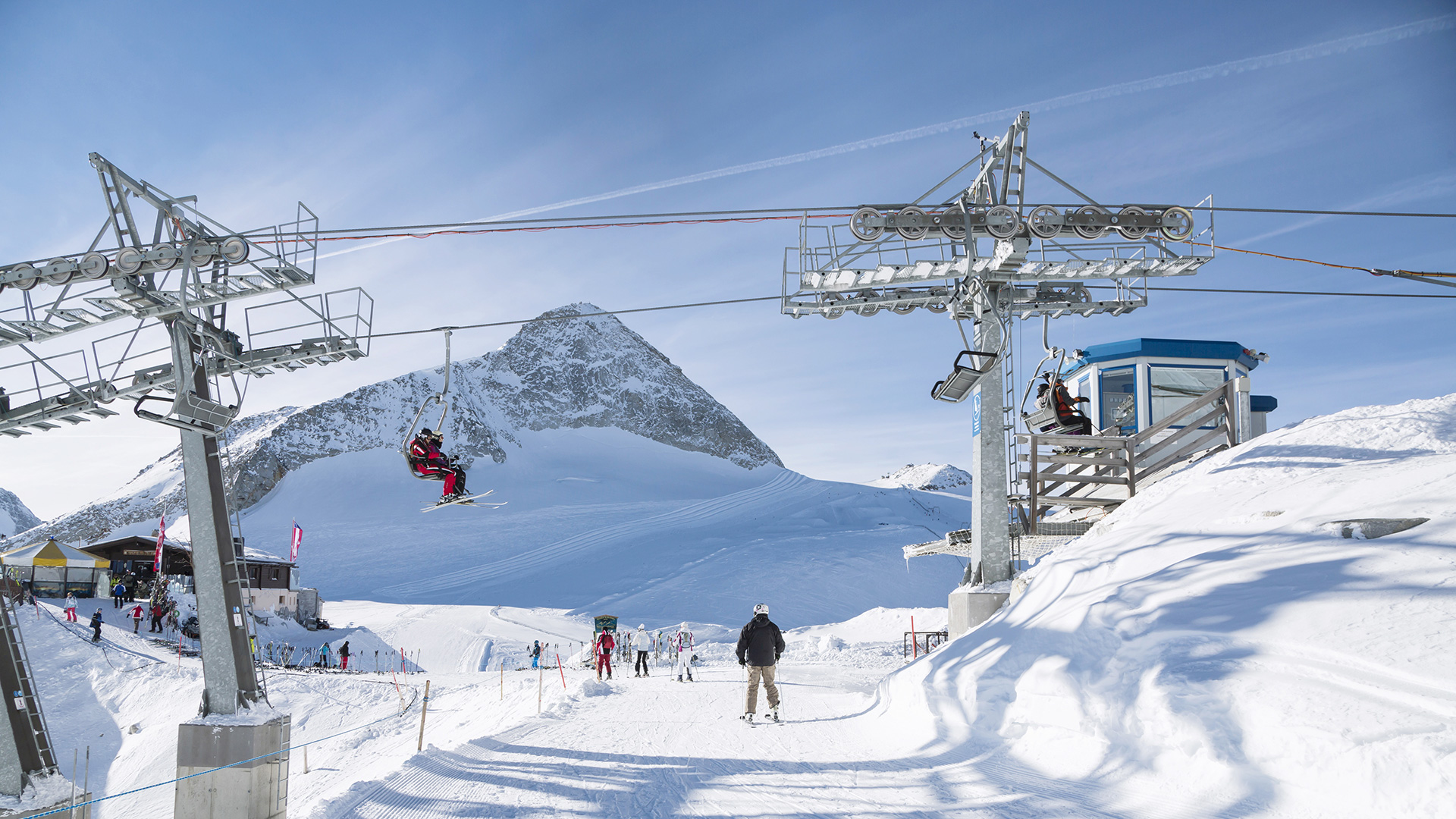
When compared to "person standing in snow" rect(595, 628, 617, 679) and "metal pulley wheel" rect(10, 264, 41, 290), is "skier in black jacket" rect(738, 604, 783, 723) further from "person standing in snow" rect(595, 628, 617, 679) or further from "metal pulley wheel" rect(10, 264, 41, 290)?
"person standing in snow" rect(595, 628, 617, 679)

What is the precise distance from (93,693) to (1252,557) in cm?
2505

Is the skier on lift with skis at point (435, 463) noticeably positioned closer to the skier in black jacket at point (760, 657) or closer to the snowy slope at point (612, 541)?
the skier in black jacket at point (760, 657)

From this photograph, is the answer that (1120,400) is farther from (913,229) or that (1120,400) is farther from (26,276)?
(26,276)

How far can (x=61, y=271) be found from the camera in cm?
860

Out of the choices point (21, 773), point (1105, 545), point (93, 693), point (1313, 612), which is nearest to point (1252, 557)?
point (1313, 612)

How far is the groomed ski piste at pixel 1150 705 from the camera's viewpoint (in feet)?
12.9

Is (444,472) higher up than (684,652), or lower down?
higher up

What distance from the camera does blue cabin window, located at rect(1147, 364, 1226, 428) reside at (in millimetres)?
15875

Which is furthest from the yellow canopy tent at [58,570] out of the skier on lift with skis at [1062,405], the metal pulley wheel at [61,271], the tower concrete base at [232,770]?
the skier on lift with skis at [1062,405]

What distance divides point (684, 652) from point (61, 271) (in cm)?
1273

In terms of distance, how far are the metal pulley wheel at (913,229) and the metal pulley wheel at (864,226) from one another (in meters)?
0.24

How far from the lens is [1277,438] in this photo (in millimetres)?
10008

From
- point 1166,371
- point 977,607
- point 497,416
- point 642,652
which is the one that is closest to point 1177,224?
point 977,607

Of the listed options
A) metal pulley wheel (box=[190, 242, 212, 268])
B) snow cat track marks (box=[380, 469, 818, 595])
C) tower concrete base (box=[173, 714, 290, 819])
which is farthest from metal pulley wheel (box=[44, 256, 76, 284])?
snow cat track marks (box=[380, 469, 818, 595])
